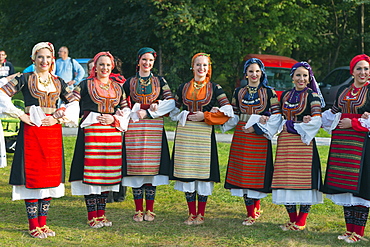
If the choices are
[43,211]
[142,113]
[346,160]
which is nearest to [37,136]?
[43,211]

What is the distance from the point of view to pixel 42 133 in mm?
5008

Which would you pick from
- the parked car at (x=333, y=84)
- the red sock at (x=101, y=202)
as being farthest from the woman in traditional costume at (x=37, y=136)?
the parked car at (x=333, y=84)

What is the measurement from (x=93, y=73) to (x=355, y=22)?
1749 cm

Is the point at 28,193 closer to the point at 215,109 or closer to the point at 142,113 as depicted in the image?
the point at 142,113

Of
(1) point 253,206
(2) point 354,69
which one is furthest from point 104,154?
(2) point 354,69

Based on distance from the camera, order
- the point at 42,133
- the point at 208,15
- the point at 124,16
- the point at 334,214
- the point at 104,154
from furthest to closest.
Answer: the point at 124,16 → the point at 208,15 → the point at 334,214 → the point at 104,154 → the point at 42,133

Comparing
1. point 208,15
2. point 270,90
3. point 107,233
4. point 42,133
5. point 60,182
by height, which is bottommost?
point 107,233

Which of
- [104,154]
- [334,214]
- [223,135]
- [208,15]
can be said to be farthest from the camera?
[208,15]

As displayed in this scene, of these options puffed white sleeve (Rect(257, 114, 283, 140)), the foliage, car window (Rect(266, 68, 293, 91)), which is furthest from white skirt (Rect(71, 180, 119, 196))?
the foliage

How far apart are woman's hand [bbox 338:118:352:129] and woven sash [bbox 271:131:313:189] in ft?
1.31

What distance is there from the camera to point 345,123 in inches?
195

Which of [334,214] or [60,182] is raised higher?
[60,182]

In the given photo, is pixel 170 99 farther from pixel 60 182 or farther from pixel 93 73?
pixel 60 182

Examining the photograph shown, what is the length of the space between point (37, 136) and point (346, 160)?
10.3 ft
